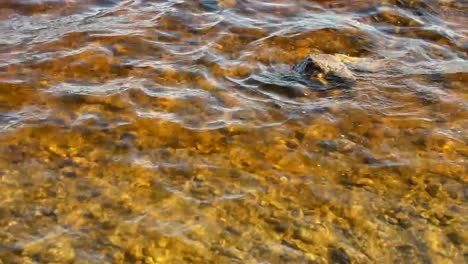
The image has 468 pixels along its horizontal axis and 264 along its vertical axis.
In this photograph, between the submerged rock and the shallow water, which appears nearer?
the shallow water

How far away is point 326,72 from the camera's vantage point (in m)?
8.19

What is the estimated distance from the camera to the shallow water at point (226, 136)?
534cm

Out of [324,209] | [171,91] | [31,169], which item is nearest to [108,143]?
[31,169]

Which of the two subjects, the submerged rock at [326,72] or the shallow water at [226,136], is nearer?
the shallow water at [226,136]

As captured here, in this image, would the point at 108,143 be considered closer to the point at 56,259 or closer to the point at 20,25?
the point at 56,259

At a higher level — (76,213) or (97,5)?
(97,5)

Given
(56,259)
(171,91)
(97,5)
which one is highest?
(97,5)

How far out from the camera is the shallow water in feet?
17.5

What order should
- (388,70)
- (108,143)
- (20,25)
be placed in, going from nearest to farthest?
(108,143)
(388,70)
(20,25)

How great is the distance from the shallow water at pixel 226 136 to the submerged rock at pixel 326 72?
0.18 meters

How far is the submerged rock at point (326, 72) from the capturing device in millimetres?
8133

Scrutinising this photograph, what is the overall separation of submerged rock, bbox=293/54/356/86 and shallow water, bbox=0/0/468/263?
178mm

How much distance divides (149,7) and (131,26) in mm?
970

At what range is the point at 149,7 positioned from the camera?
10.4 m
